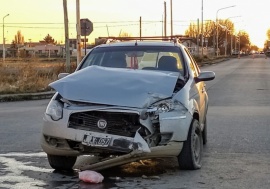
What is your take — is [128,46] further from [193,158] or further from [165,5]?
[165,5]

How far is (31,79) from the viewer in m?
23.9

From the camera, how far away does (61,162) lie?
6.85m

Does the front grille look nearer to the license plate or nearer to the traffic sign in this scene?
the license plate

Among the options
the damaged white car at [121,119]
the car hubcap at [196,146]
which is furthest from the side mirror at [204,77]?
the car hubcap at [196,146]

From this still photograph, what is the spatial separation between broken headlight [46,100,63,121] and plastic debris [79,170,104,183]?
30.1 inches

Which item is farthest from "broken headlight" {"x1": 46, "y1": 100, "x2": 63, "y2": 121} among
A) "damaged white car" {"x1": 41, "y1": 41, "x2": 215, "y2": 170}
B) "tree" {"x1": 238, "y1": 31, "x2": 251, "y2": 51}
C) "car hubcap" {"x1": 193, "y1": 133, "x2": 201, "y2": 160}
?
"tree" {"x1": 238, "y1": 31, "x2": 251, "y2": 51}

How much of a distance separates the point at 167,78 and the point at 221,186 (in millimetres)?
1648

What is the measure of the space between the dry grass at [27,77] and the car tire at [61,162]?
1485cm

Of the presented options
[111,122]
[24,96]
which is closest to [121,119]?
[111,122]

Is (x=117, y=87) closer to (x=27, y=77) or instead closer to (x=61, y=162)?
(x=61, y=162)

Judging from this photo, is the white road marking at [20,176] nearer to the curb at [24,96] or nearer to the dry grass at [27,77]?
the curb at [24,96]

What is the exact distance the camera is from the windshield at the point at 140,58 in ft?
25.4

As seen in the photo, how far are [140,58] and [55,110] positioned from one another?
1.97 meters

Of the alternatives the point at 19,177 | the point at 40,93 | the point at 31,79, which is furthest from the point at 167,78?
the point at 31,79
